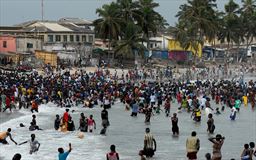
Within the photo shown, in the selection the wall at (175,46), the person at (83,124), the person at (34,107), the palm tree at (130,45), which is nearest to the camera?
A: the person at (83,124)

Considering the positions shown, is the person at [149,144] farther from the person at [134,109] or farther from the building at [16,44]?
the building at [16,44]

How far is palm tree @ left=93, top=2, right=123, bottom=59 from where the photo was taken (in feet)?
227

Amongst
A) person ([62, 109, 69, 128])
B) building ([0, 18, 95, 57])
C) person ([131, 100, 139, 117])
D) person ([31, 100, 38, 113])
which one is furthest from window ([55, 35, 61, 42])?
person ([62, 109, 69, 128])

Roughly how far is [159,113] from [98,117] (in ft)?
13.8

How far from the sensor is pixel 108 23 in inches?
2717

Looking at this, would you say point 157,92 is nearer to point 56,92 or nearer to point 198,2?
point 56,92

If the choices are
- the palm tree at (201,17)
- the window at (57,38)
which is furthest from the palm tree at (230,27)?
the window at (57,38)

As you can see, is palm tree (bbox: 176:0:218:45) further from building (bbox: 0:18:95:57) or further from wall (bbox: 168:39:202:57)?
building (bbox: 0:18:95:57)

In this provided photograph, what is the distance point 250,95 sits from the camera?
40719mm

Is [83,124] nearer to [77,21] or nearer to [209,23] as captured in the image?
[209,23]

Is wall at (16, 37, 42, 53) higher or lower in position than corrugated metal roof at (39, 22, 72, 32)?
lower

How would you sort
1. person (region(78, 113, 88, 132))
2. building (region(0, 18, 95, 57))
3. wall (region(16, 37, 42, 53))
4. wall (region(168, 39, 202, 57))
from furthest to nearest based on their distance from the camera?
wall (region(168, 39, 202, 57))
building (region(0, 18, 95, 57))
wall (region(16, 37, 42, 53))
person (region(78, 113, 88, 132))

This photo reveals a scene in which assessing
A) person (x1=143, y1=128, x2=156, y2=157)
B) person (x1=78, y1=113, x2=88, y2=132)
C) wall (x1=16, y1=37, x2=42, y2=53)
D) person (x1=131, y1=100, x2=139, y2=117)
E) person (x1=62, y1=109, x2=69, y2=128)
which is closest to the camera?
person (x1=143, y1=128, x2=156, y2=157)

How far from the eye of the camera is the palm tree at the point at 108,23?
69250mm
